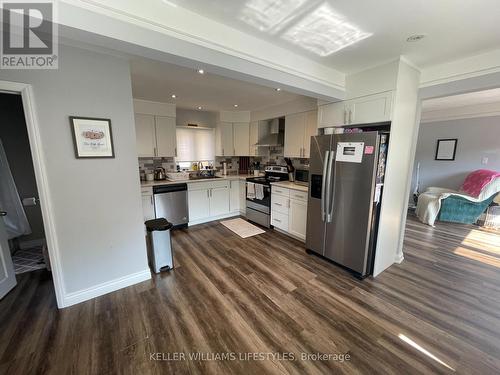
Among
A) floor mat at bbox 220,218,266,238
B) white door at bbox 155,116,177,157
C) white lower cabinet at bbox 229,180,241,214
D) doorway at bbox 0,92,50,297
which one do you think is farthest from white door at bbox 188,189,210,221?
doorway at bbox 0,92,50,297

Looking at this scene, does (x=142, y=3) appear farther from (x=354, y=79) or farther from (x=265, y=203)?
(x=265, y=203)

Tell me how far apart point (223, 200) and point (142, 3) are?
3534 mm

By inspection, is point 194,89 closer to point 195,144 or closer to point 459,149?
point 195,144

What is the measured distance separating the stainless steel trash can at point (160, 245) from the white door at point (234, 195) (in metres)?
2.11

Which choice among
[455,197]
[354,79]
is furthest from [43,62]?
[455,197]

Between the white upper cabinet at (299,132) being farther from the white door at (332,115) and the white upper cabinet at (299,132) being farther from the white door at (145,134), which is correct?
the white door at (145,134)

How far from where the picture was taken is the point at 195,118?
474 centimetres

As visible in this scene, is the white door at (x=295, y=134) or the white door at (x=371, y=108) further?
the white door at (x=295, y=134)

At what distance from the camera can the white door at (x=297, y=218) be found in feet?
10.9

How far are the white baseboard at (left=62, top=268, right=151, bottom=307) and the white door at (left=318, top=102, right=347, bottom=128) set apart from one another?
10.1ft

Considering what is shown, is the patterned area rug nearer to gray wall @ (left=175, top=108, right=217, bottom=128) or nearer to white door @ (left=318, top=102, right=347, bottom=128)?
gray wall @ (left=175, top=108, right=217, bottom=128)

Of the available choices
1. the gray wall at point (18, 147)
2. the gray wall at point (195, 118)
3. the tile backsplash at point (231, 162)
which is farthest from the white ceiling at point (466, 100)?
the gray wall at point (18, 147)

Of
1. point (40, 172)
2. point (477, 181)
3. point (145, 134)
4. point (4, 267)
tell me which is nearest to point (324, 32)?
point (40, 172)

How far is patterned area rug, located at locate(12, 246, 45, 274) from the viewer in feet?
8.75
